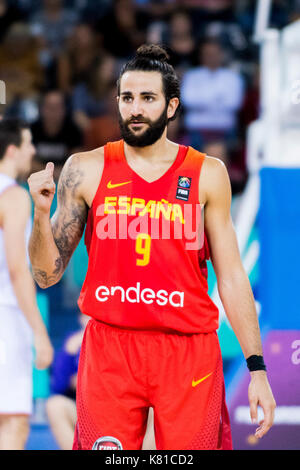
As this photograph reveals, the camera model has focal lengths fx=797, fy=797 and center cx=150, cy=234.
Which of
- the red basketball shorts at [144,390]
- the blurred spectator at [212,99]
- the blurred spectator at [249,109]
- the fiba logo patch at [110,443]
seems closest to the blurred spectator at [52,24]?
the blurred spectator at [212,99]

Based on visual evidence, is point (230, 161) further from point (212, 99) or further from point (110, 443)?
point (110, 443)

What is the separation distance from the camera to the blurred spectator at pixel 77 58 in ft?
27.5

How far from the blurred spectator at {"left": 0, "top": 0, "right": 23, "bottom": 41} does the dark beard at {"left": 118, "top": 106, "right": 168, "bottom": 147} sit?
6.06 meters

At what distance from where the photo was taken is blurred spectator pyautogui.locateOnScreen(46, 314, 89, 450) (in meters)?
4.62

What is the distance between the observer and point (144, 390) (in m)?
2.99

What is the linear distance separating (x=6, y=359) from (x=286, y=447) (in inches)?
59.6

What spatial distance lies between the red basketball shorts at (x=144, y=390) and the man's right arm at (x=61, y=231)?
293 millimetres

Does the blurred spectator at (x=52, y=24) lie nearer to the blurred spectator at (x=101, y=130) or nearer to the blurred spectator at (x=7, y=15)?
the blurred spectator at (x=7, y=15)

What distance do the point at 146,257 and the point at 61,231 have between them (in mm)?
352

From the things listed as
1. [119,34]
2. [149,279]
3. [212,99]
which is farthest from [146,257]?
[119,34]

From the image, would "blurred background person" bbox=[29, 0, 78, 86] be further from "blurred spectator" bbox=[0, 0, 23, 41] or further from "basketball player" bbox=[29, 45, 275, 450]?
"basketball player" bbox=[29, 45, 275, 450]

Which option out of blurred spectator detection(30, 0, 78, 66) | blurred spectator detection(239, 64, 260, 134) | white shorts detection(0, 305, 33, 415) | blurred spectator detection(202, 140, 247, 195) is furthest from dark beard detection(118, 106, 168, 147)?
blurred spectator detection(30, 0, 78, 66)

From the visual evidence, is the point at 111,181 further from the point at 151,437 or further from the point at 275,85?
the point at 275,85

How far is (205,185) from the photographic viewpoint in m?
3.11
